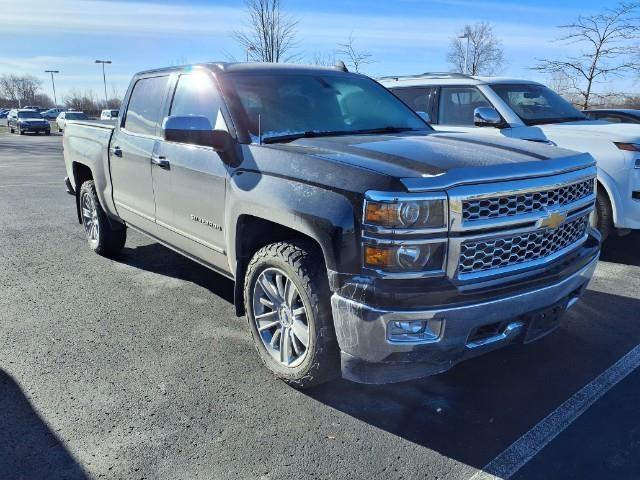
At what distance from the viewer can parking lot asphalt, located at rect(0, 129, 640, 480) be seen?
257cm

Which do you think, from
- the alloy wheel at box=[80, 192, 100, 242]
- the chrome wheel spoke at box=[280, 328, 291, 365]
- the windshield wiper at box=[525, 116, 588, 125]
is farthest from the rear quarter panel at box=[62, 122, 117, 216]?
the windshield wiper at box=[525, 116, 588, 125]

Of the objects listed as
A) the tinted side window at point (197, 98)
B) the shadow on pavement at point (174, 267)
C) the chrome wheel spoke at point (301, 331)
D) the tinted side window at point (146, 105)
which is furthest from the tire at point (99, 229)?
the chrome wheel spoke at point (301, 331)

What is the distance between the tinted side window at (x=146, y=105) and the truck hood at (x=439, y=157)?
1.72 meters

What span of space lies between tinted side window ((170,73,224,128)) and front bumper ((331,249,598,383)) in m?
1.79

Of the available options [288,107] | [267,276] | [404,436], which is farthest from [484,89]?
[404,436]

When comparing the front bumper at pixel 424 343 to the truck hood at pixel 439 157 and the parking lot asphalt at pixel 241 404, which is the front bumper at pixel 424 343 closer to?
the parking lot asphalt at pixel 241 404

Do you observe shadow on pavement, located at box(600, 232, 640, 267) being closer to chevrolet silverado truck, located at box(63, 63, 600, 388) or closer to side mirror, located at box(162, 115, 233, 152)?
chevrolet silverado truck, located at box(63, 63, 600, 388)

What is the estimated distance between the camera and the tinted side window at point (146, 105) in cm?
457

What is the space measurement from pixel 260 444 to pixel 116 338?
173cm

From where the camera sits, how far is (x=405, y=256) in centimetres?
252

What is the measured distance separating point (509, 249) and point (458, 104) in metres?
4.71

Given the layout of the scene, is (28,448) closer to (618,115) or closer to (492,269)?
(492,269)

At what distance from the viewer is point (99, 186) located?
5.60 m

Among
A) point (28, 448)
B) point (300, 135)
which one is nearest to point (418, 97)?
point (300, 135)
